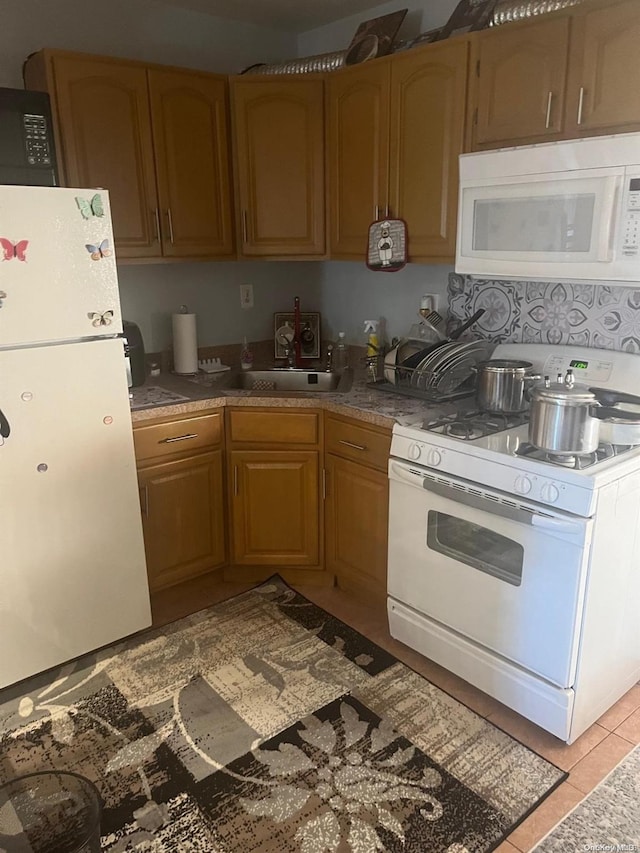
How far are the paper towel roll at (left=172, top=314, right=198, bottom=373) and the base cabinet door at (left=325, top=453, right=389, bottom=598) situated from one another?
855 mm

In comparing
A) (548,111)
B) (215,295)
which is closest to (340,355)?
(215,295)

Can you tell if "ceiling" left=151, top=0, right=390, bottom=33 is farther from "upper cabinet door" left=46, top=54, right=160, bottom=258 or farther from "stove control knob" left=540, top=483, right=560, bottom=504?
"stove control knob" left=540, top=483, right=560, bottom=504

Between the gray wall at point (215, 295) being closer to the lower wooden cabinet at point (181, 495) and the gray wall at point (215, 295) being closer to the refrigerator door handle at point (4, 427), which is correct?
the lower wooden cabinet at point (181, 495)

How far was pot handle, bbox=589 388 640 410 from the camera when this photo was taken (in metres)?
2.23

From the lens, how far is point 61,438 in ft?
7.21

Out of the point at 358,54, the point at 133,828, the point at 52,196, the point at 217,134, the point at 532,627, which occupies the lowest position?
the point at 133,828

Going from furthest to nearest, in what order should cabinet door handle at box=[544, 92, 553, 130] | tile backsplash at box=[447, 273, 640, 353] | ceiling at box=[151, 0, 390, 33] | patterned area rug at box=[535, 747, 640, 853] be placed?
ceiling at box=[151, 0, 390, 33] < tile backsplash at box=[447, 273, 640, 353] < cabinet door handle at box=[544, 92, 553, 130] < patterned area rug at box=[535, 747, 640, 853]

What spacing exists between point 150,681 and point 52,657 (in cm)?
36

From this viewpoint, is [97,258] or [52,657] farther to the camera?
[52,657]

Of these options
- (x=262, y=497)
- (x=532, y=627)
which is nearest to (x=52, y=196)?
(x=262, y=497)

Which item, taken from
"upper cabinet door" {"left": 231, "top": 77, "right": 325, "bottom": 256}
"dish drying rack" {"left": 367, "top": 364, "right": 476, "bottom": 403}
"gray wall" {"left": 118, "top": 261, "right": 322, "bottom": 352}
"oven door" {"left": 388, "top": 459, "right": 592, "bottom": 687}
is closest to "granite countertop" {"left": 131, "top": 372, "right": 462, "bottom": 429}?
"dish drying rack" {"left": 367, "top": 364, "right": 476, "bottom": 403}

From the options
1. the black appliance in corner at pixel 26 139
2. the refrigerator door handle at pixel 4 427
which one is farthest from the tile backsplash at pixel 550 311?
the refrigerator door handle at pixel 4 427

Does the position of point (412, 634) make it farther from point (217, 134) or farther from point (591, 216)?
point (217, 134)

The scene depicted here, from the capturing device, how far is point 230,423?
273 centimetres
